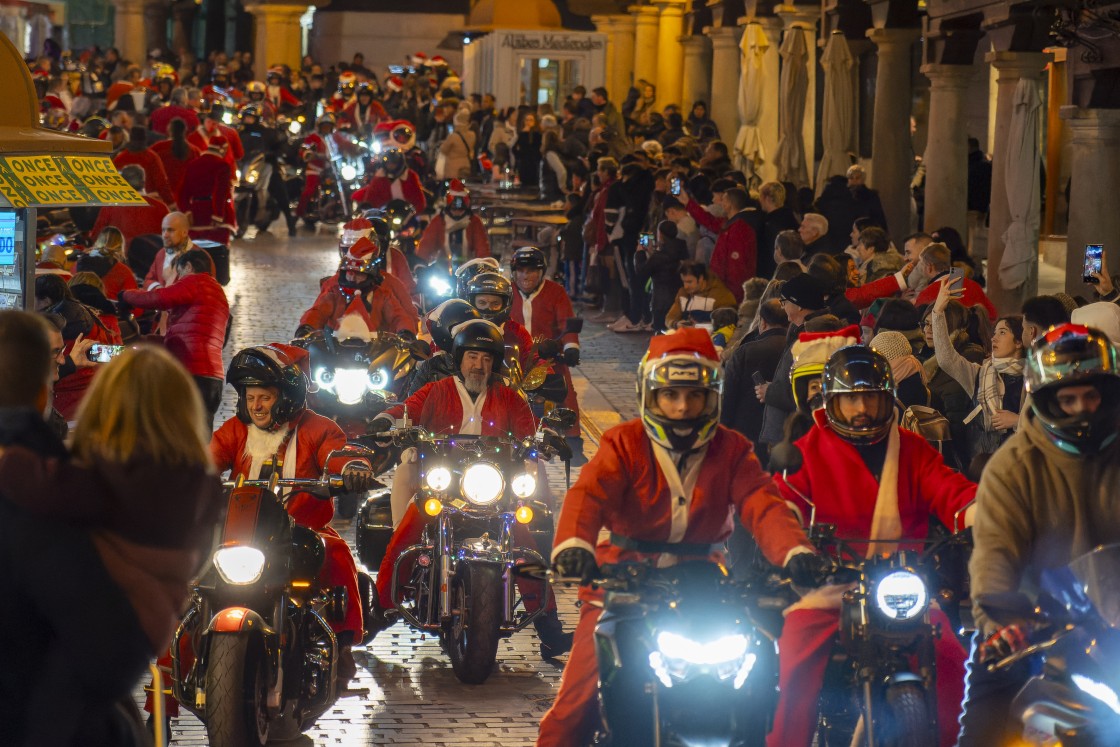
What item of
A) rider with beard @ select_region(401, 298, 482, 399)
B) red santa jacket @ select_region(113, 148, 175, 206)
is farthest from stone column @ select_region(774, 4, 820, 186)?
rider with beard @ select_region(401, 298, 482, 399)

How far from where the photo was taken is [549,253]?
25.2 metres

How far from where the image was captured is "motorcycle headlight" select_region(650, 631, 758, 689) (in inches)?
226

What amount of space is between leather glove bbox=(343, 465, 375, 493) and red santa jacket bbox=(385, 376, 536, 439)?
1669 millimetres

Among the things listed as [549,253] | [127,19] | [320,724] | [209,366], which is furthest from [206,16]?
[320,724]

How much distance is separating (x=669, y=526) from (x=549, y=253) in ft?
61.2

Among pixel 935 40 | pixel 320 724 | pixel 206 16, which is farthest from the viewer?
pixel 206 16

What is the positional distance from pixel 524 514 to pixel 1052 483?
11.6 ft

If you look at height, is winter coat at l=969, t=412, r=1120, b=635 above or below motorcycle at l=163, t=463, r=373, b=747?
above

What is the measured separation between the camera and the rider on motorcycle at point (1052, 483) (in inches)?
228

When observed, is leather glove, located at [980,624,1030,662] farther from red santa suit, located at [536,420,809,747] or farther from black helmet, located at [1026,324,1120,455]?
red santa suit, located at [536,420,809,747]

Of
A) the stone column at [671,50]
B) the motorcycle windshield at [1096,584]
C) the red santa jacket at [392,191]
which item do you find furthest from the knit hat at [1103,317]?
the stone column at [671,50]

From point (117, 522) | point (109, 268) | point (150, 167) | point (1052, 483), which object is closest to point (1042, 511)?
point (1052, 483)

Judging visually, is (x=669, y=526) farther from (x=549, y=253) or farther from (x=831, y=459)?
(x=549, y=253)

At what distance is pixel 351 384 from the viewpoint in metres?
13.1
